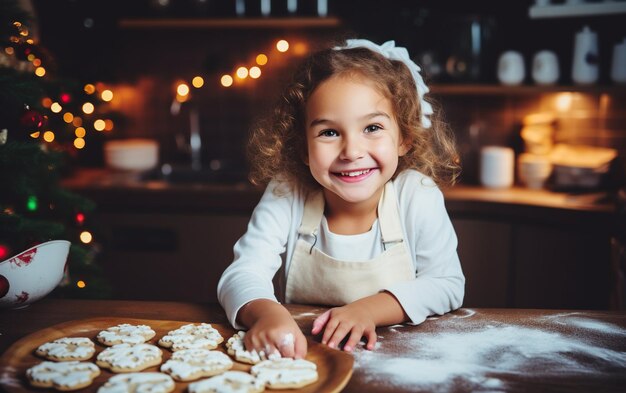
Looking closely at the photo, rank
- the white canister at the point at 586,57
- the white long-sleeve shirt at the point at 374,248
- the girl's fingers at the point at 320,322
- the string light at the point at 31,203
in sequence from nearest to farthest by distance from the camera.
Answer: the girl's fingers at the point at 320,322, the white long-sleeve shirt at the point at 374,248, the string light at the point at 31,203, the white canister at the point at 586,57

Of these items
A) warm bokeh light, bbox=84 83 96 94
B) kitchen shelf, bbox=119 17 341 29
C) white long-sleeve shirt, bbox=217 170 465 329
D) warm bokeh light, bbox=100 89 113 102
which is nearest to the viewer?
white long-sleeve shirt, bbox=217 170 465 329

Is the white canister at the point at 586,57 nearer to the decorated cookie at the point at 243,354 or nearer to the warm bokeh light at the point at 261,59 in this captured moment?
the warm bokeh light at the point at 261,59

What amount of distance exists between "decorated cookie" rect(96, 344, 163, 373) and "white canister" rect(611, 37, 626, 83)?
6.99 feet

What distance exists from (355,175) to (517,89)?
5.04 feet

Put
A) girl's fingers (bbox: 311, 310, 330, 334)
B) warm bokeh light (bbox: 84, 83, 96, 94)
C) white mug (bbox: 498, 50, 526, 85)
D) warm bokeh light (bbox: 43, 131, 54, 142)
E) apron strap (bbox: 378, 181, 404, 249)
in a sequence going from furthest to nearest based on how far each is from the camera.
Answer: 1. white mug (bbox: 498, 50, 526, 85)
2. warm bokeh light (bbox: 84, 83, 96, 94)
3. warm bokeh light (bbox: 43, 131, 54, 142)
4. apron strap (bbox: 378, 181, 404, 249)
5. girl's fingers (bbox: 311, 310, 330, 334)

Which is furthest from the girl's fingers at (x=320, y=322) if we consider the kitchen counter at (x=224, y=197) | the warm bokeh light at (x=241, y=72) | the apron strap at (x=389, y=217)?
the warm bokeh light at (x=241, y=72)

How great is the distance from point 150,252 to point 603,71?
6.49 feet

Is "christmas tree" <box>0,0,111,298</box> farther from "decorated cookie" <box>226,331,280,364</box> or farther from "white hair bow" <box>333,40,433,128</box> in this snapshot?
"white hair bow" <box>333,40,433,128</box>

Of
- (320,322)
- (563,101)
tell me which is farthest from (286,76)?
(320,322)

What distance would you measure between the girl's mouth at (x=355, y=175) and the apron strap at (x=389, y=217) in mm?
142

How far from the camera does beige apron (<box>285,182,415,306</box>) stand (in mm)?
1388

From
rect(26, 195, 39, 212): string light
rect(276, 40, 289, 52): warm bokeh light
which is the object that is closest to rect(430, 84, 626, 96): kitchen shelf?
rect(276, 40, 289, 52): warm bokeh light

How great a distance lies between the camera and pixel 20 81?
135 centimetres

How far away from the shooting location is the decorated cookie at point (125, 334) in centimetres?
103
